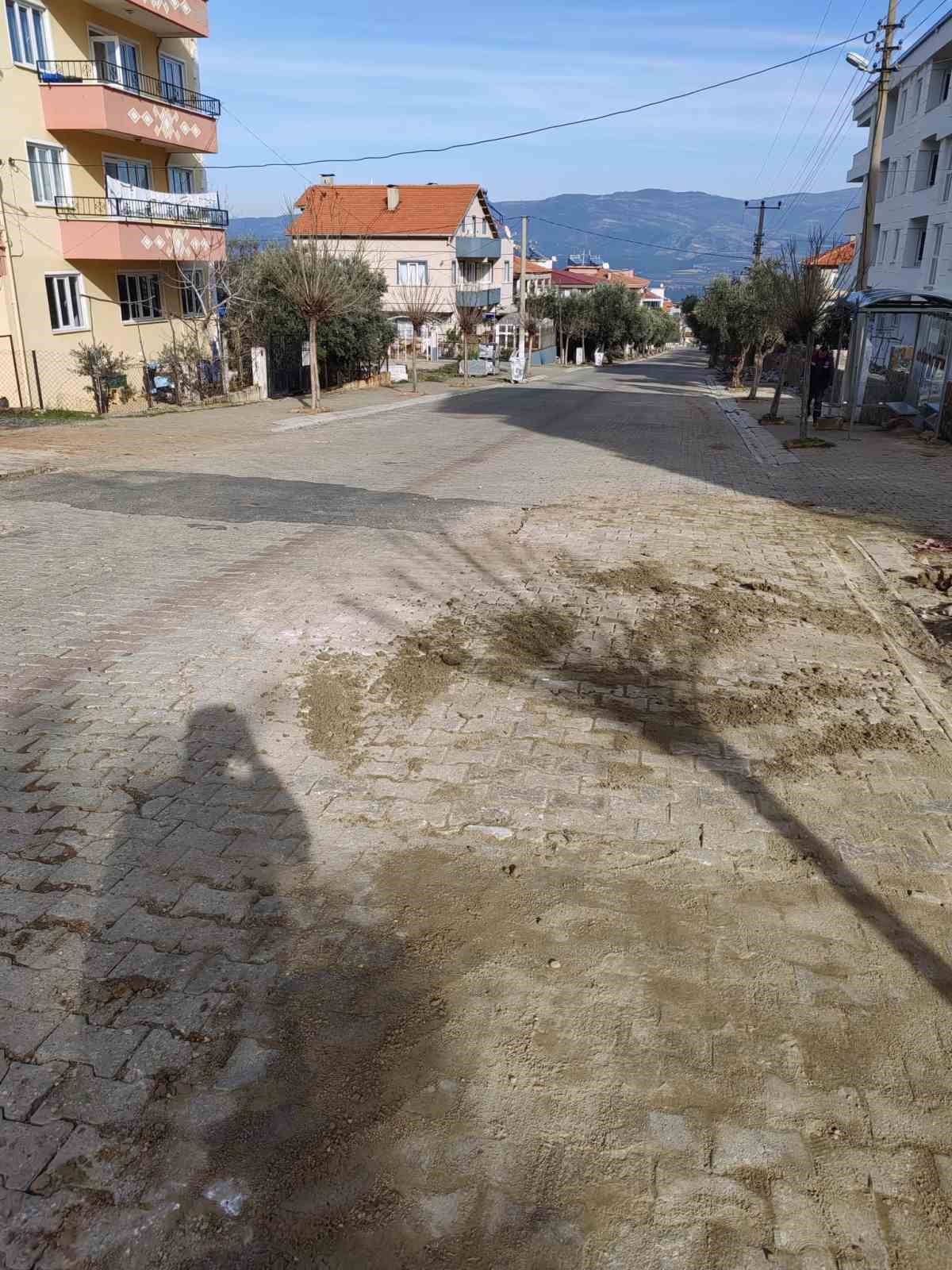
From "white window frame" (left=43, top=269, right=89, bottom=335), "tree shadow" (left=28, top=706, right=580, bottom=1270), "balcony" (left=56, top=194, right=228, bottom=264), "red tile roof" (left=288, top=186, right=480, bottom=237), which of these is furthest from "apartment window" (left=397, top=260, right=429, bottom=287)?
"tree shadow" (left=28, top=706, right=580, bottom=1270)

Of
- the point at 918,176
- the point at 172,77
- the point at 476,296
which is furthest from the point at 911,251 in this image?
the point at 476,296

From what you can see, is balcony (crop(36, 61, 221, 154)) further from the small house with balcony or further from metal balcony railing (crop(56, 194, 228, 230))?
the small house with balcony

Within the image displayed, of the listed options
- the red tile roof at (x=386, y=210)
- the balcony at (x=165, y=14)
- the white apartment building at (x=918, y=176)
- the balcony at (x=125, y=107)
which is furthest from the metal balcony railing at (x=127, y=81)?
the red tile roof at (x=386, y=210)

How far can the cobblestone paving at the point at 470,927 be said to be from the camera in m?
2.57

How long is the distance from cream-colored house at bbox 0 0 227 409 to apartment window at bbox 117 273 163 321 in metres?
0.05

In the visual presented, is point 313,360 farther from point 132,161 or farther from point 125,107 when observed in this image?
point 132,161

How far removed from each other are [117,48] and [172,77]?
4.01 metres

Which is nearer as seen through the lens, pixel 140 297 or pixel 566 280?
pixel 140 297

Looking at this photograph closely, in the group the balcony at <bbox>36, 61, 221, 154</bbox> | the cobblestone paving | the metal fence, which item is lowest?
the cobblestone paving

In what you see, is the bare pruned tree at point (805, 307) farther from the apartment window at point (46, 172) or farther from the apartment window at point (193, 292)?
the apartment window at point (46, 172)

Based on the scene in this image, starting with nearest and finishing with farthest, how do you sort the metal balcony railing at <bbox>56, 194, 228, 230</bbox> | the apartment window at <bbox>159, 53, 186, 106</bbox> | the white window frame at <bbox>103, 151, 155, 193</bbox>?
the metal balcony railing at <bbox>56, 194, 228, 230</bbox> → the white window frame at <bbox>103, 151, 155, 193</bbox> → the apartment window at <bbox>159, 53, 186, 106</bbox>

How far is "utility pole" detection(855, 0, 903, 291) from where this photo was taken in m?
22.4

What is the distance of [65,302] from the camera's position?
936 inches

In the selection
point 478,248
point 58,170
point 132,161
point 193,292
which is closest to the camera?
point 58,170
